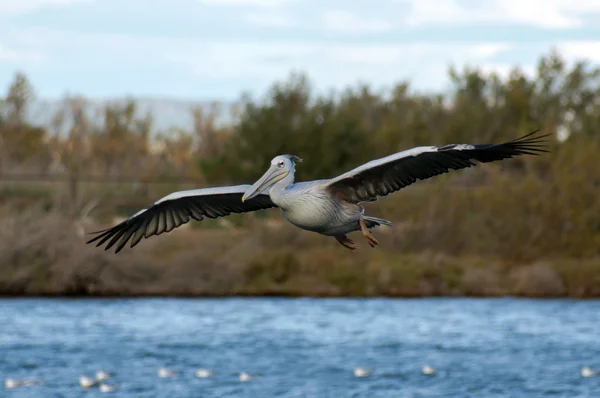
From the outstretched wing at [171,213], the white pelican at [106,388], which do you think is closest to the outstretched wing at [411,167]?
the outstretched wing at [171,213]

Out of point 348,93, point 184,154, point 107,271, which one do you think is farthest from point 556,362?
point 184,154

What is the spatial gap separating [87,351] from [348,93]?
4867cm

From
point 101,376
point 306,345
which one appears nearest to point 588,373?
point 306,345

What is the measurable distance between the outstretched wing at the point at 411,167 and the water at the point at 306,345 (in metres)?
16.8

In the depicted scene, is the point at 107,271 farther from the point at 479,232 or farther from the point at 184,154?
the point at 184,154

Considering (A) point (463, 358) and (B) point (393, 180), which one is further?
(A) point (463, 358)

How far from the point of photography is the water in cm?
2884

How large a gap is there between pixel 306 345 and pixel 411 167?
942 inches

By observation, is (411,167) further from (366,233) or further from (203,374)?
(203,374)

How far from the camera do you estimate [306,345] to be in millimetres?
34688

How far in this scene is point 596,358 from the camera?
108ft

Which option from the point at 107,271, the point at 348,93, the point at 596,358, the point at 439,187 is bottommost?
the point at 596,358

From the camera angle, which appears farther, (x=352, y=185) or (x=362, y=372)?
(x=362, y=372)

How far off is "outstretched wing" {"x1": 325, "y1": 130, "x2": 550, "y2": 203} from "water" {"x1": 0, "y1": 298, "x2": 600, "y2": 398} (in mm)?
16789
